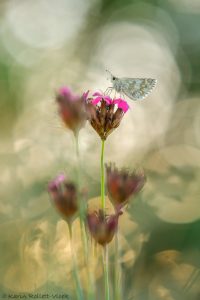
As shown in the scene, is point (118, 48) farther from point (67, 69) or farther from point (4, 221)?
point (4, 221)

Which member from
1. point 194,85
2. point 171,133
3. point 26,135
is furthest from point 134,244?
point 194,85

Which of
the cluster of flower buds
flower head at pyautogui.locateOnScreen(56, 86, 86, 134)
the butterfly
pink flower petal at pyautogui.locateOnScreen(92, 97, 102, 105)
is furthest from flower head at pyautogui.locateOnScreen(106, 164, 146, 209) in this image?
the butterfly

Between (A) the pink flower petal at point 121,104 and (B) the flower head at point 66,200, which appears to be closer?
(B) the flower head at point 66,200

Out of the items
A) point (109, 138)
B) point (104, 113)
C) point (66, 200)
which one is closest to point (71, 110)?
point (104, 113)

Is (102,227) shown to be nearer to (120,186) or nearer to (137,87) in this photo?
(120,186)

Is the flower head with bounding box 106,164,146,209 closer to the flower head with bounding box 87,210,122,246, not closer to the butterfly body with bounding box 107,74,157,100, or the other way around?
the flower head with bounding box 87,210,122,246

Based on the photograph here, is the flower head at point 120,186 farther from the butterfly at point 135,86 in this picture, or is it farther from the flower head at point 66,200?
the butterfly at point 135,86

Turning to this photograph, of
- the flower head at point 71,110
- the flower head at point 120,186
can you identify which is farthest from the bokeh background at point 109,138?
the flower head at point 120,186
